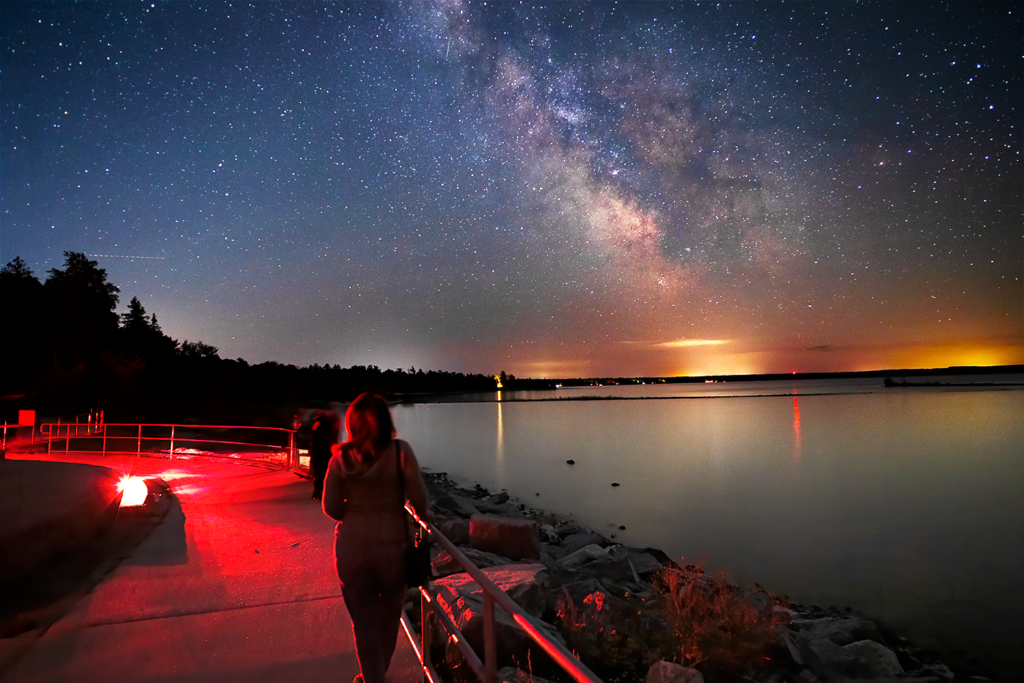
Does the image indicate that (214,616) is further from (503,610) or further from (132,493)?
(132,493)

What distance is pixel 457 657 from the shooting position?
4.32 meters

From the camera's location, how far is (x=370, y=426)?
3152 mm

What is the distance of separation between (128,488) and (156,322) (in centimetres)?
10689

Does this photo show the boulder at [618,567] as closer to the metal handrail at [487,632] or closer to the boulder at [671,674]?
the boulder at [671,674]

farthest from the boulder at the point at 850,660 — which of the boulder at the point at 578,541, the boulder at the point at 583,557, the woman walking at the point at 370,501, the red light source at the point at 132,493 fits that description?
the red light source at the point at 132,493

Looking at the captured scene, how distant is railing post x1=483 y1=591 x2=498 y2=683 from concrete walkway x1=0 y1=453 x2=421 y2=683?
1.35 meters

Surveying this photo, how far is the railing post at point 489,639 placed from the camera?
271cm

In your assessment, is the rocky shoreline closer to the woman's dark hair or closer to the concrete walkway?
the concrete walkway

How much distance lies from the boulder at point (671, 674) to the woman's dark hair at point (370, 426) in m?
3.36

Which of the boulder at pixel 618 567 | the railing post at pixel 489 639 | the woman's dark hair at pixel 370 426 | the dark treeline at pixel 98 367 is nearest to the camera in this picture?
the railing post at pixel 489 639

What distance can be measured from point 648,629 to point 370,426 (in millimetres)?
4738

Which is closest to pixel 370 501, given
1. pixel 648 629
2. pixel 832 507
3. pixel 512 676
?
pixel 512 676

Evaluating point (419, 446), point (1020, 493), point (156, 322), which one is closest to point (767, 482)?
point (1020, 493)

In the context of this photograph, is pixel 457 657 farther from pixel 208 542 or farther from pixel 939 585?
pixel 939 585
